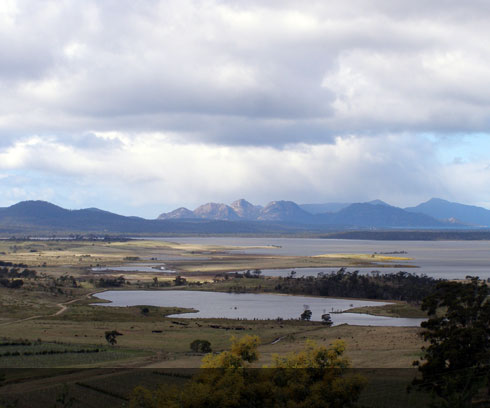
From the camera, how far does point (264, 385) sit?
32.8 meters

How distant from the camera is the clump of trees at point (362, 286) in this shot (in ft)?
393

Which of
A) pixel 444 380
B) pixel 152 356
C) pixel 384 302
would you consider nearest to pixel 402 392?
pixel 444 380

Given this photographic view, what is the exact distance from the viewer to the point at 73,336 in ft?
232

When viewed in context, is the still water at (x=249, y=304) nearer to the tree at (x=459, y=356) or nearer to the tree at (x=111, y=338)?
the tree at (x=111, y=338)

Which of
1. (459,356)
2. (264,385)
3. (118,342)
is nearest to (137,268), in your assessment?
(118,342)

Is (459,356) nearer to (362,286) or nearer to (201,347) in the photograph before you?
(201,347)

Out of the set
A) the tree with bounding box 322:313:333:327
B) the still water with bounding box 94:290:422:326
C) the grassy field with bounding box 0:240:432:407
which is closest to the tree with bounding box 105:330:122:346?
the grassy field with bounding box 0:240:432:407

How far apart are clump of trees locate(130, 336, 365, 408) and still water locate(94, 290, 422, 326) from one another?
51.6 metres

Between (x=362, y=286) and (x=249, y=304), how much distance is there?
29175mm

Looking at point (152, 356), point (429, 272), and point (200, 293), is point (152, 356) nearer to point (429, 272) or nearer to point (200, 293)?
point (200, 293)

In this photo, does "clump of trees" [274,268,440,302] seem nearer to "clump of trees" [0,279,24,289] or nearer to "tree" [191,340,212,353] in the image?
"clump of trees" [0,279,24,289]

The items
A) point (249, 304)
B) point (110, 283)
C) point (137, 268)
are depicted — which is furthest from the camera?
point (137, 268)

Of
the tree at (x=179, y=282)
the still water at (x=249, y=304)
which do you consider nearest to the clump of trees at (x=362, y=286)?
the still water at (x=249, y=304)

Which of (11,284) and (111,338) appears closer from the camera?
(111,338)
